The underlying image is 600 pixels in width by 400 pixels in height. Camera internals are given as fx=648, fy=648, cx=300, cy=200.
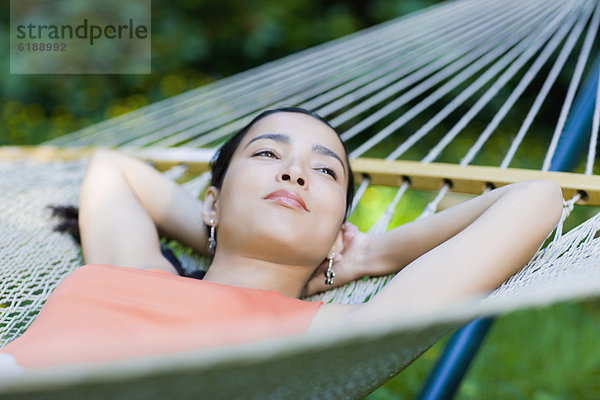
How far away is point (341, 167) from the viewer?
1.08m

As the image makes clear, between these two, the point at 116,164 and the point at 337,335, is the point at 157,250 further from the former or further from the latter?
the point at 337,335

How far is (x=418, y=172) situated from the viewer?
4.11 feet

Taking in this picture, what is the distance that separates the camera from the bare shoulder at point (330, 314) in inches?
33.6

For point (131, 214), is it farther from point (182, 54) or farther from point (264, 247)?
point (182, 54)

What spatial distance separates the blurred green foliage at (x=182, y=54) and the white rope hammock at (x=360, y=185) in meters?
0.60

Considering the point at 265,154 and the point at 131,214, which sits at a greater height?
the point at 265,154

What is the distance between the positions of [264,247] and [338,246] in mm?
163

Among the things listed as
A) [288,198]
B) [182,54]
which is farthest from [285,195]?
[182,54]

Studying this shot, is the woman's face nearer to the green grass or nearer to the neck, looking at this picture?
the neck

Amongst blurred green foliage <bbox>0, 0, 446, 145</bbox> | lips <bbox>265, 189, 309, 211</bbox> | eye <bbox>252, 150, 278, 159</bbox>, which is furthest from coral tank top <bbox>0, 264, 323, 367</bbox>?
blurred green foliage <bbox>0, 0, 446, 145</bbox>

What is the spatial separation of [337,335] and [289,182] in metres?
0.56

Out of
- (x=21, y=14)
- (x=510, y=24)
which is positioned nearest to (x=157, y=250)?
(x=510, y=24)

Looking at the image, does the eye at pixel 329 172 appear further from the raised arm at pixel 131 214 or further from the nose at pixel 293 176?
the raised arm at pixel 131 214

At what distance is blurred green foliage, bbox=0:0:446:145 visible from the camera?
3260mm
